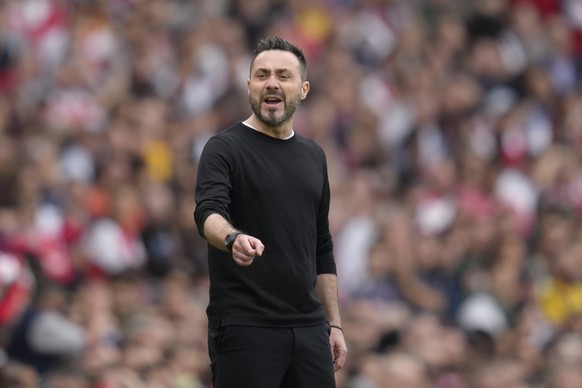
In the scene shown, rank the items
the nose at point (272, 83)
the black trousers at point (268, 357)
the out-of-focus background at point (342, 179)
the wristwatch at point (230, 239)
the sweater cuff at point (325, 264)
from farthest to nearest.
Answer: the out-of-focus background at point (342, 179) < the sweater cuff at point (325, 264) < the nose at point (272, 83) < the black trousers at point (268, 357) < the wristwatch at point (230, 239)

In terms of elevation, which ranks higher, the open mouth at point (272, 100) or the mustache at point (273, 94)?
the mustache at point (273, 94)

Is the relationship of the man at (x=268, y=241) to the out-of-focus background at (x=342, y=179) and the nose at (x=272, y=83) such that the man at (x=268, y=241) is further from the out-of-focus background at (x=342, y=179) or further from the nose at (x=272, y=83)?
the out-of-focus background at (x=342, y=179)

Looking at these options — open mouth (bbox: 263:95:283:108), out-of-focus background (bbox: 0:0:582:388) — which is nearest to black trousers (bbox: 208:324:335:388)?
open mouth (bbox: 263:95:283:108)

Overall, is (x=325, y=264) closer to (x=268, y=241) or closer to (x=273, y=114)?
(x=268, y=241)

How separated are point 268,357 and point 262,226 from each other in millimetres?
558

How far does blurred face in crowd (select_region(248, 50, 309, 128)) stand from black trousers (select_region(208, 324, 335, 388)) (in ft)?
3.02

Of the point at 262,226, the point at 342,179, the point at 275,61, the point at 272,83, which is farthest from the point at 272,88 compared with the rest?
the point at 342,179

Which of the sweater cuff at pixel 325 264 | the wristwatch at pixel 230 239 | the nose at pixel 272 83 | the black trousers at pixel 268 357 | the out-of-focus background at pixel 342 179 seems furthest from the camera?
the out-of-focus background at pixel 342 179

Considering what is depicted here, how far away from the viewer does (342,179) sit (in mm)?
13516

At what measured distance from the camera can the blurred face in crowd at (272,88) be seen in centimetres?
624

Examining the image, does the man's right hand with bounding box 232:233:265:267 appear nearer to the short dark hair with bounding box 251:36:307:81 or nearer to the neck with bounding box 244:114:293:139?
the neck with bounding box 244:114:293:139

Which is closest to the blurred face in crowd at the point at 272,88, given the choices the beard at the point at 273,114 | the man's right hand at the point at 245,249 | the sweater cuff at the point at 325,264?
the beard at the point at 273,114

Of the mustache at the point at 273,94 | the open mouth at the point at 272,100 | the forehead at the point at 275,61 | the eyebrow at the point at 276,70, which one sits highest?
the forehead at the point at 275,61

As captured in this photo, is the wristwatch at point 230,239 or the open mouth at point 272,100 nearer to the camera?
the wristwatch at point 230,239
